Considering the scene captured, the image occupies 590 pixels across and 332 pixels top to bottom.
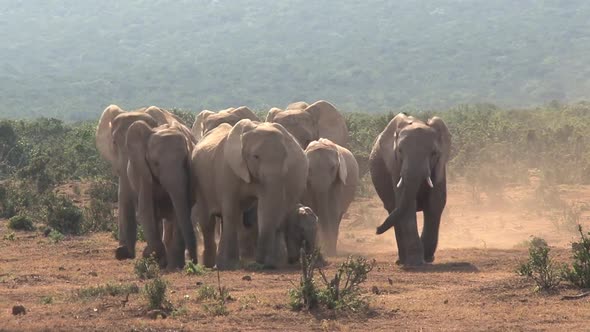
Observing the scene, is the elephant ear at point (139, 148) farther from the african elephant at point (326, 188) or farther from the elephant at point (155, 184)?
the african elephant at point (326, 188)

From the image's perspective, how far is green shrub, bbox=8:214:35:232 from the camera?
22.6 metres

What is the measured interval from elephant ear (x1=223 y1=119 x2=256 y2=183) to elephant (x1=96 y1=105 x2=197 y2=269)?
644mm

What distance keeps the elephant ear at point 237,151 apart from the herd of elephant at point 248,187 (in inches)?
0.5

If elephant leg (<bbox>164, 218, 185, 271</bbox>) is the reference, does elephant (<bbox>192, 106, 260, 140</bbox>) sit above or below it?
above

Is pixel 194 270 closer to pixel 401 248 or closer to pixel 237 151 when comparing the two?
pixel 237 151

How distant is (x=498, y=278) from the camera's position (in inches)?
564

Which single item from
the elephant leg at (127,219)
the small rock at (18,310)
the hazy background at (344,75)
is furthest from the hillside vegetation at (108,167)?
the hazy background at (344,75)

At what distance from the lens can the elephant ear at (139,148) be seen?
55.1 ft

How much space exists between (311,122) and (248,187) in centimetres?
609

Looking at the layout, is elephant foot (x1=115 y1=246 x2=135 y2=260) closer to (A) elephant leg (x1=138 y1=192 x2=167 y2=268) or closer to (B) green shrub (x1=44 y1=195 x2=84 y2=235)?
(A) elephant leg (x1=138 y1=192 x2=167 y2=268)

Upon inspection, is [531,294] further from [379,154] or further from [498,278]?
[379,154]

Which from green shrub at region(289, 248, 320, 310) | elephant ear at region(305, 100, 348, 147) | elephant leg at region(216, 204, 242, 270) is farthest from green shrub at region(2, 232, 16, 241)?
green shrub at region(289, 248, 320, 310)

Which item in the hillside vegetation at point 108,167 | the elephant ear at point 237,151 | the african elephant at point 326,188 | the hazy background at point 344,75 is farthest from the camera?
the hazy background at point 344,75

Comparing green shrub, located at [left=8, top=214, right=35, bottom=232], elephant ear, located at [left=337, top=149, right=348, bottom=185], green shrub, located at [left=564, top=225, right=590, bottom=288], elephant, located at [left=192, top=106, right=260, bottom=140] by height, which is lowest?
green shrub, located at [left=564, top=225, right=590, bottom=288]
